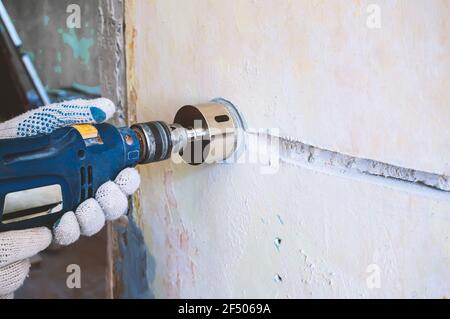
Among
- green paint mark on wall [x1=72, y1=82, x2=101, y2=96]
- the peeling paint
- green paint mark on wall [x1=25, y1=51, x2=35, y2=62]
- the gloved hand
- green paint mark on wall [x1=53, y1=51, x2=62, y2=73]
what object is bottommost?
the peeling paint

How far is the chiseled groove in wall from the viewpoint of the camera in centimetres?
52

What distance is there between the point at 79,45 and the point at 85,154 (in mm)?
949

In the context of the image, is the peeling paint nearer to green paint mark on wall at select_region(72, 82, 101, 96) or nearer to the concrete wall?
the concrete wall

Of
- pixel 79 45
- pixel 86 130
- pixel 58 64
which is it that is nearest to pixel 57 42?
pixel 58 64

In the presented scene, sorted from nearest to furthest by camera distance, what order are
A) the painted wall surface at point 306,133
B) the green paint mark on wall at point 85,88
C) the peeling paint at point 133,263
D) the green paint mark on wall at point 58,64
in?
the painted wall surface at point 306,133
the peeling paint at point 133,263
the green paint mark on wall at point 85,88
the green paint mark on wall at point 58,64

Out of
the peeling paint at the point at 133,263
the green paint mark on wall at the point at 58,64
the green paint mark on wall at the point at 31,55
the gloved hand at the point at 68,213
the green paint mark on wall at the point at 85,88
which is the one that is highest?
the green paint mark on wall at the point at 31,55

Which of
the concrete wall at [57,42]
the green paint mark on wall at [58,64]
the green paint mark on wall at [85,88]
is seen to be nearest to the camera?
the concrete wall at [57,42]

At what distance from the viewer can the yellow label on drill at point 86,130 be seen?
652mm

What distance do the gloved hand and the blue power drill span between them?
1 centimetres

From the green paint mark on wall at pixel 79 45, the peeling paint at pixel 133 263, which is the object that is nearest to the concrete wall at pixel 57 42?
the green paint mark on wall at pixel 79 45

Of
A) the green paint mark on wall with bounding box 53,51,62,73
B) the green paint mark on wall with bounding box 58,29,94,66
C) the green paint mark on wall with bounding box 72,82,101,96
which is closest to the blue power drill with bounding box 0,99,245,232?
the green paint mark on wall with bounding box 58,29,94,66

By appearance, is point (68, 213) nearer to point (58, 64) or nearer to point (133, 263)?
point (133, 263)

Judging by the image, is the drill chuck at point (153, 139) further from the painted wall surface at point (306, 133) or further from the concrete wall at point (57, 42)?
the concrete wall at point (57, 42)
